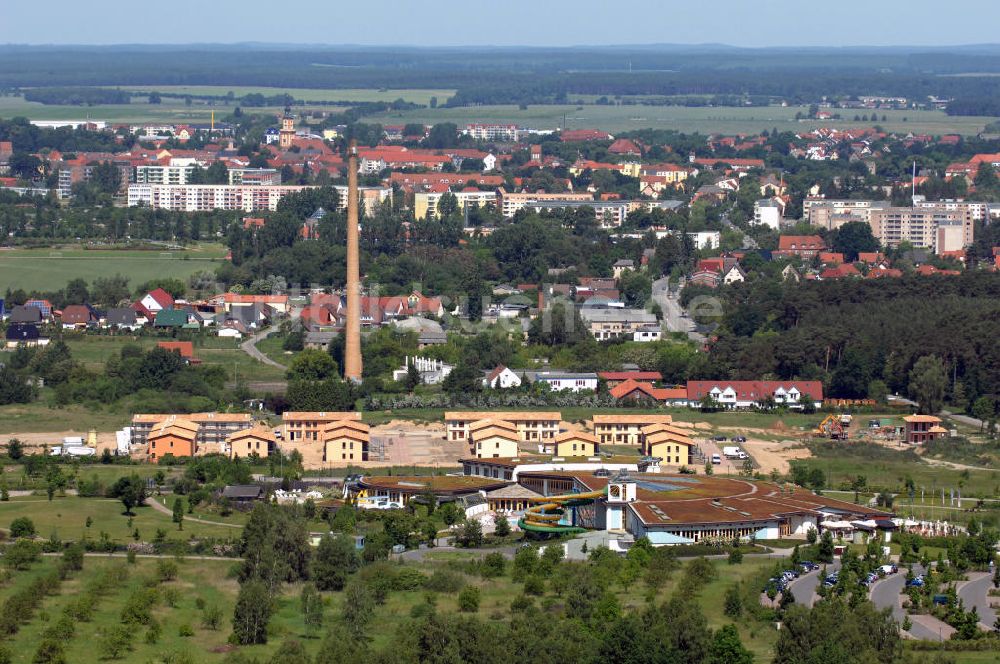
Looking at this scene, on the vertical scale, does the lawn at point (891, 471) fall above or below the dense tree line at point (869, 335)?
below

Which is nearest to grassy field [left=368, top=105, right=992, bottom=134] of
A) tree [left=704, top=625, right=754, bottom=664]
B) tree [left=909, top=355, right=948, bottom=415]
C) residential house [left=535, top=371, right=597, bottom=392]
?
residential house [left=535, top=371, right=597, bottom=392]

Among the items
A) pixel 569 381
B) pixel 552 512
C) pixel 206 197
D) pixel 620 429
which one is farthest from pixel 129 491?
pixel 206 197

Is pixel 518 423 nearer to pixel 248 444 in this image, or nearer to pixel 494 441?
pixel 494 441

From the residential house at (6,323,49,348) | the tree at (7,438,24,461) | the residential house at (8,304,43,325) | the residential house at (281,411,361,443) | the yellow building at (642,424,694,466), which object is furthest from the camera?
the residential house at (8,304,43,325)

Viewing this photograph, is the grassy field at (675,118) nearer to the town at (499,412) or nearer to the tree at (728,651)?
the town at (499,412)

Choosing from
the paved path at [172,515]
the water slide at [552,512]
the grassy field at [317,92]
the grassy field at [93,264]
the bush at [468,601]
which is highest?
the bush at [468,601]

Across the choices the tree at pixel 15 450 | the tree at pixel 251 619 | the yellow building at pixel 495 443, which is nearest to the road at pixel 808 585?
the tree at pixel 251 619

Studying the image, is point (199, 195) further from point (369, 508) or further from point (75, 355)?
point (369, 508)

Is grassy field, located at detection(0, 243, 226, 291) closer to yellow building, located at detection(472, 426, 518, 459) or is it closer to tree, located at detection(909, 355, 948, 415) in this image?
yellow building, located at detection(472, 426, 518, 459)
